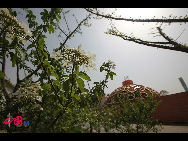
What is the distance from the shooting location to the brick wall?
31.6 feet

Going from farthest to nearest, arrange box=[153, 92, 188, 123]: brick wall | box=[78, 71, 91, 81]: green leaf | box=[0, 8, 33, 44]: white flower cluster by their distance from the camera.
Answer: box=[153, 92, 188, 123]: brick wall < box=[78, 71, 91, 81]: green leaf < box=[0, 8, 33, 44]: white flower cluster

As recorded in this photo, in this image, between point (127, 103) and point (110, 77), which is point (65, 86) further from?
point (127, 103)

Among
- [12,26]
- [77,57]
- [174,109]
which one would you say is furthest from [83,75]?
[174,109]

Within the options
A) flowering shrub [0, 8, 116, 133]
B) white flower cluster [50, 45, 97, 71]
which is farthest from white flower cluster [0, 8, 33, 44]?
white flower cluster [50, 45, 97, 71]

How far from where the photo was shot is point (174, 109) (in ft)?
33.2

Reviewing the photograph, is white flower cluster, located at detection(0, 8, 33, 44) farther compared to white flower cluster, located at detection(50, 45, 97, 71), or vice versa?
white flower cluster, located at detection(50, 45, 97, 71)

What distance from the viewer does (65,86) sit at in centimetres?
117

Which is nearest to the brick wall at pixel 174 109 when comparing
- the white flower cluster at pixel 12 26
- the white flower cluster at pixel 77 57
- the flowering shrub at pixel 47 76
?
the flowering shrub at pixel 47 76

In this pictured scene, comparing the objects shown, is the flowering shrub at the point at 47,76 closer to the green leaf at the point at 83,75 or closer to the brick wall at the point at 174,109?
the green leaf at the point at 83,75

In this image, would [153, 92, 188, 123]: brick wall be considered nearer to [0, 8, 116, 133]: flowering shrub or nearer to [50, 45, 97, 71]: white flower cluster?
[0, 8, 116, 133]: flowering shrub

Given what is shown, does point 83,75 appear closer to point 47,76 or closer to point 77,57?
point 77,57

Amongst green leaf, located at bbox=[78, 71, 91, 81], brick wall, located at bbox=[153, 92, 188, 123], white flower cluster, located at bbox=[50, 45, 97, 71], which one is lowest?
brick wall, located at bbox=[153, 92, 188, 123]

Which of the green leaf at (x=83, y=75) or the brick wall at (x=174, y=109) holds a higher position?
the green leaf at (x=83, y=75)

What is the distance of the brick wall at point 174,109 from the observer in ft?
31.6
